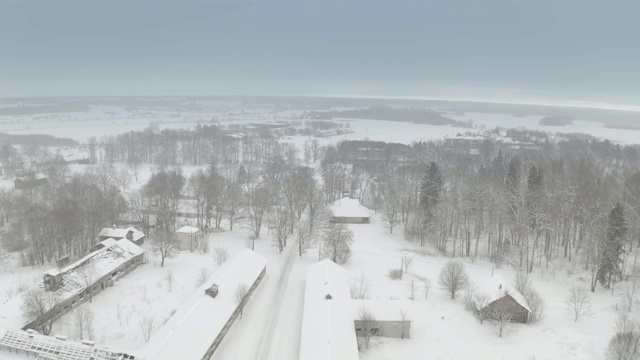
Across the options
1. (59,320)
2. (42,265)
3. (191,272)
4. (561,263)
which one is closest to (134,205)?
(42,265)

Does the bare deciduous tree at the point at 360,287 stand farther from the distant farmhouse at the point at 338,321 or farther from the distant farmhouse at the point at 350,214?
the distant farmhouse at the point at 350,214

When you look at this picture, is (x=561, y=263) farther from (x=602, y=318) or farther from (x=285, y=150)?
(x=285, y=150)

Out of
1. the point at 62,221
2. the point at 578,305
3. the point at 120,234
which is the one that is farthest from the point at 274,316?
the point at 62,221

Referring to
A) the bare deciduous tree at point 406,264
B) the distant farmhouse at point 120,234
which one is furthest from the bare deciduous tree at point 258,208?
the bare deciduous tree at point 406,264

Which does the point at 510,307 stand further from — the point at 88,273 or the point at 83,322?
the point at 88,273

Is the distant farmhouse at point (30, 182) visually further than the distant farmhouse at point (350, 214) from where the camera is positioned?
Yes

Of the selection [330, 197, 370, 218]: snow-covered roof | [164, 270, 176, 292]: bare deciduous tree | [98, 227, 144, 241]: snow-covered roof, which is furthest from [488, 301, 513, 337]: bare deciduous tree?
[98, 227, 144, 241]: snow-covered roof
